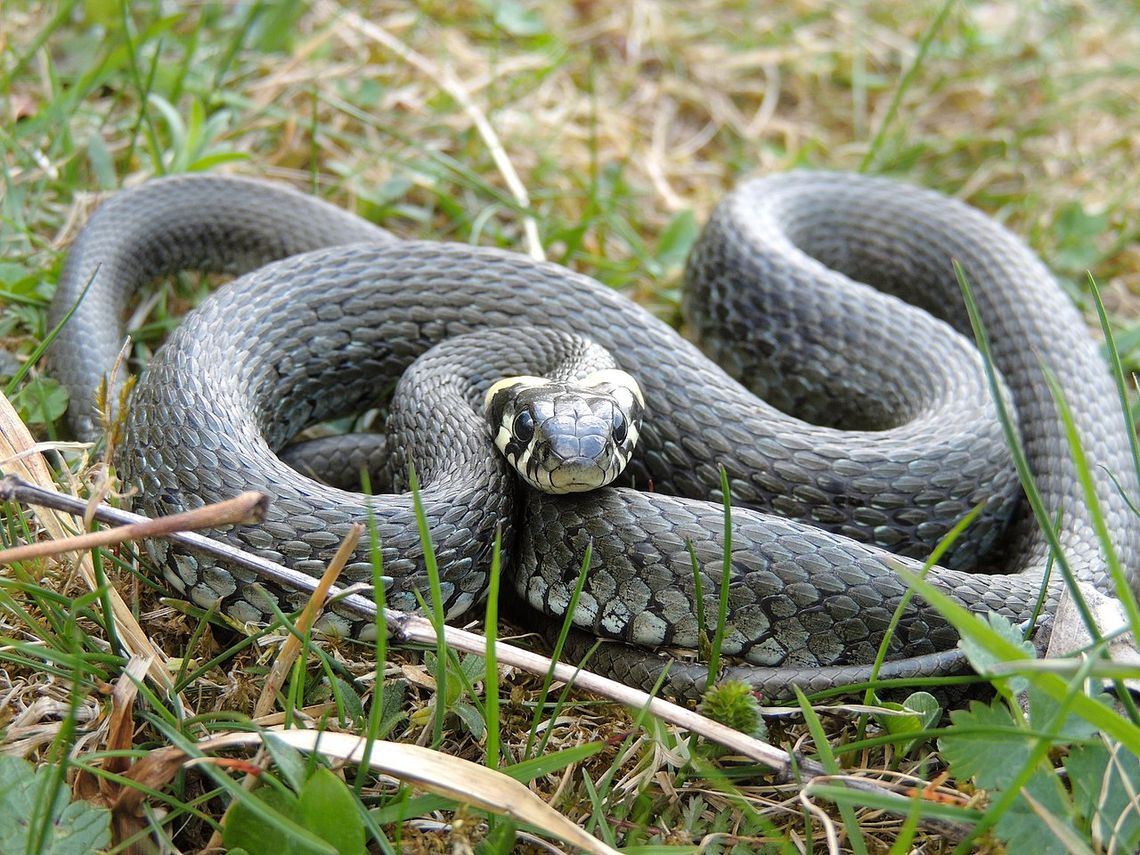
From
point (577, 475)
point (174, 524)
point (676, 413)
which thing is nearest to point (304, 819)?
point (174, 524)

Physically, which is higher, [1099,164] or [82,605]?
[1099,164]

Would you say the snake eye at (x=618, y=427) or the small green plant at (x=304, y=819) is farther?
the snake eye at (x=618, y=427)

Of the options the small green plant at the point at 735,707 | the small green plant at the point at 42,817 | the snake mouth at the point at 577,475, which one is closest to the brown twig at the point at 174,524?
the small green plant at the point at 42,817

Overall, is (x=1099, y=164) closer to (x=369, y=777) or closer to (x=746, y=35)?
(x=746, y=35)

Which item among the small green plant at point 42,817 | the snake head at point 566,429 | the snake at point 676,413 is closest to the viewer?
the small green plant at point 42,817

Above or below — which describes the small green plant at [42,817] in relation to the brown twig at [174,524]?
below

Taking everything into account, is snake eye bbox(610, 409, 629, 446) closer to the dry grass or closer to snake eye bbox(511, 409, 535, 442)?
snake eye bbox(511, 409, 535, 442)

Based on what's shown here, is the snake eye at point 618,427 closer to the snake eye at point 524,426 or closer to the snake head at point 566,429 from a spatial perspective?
the snake head at point 566,429

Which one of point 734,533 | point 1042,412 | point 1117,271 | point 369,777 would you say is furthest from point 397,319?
point 1117,271
